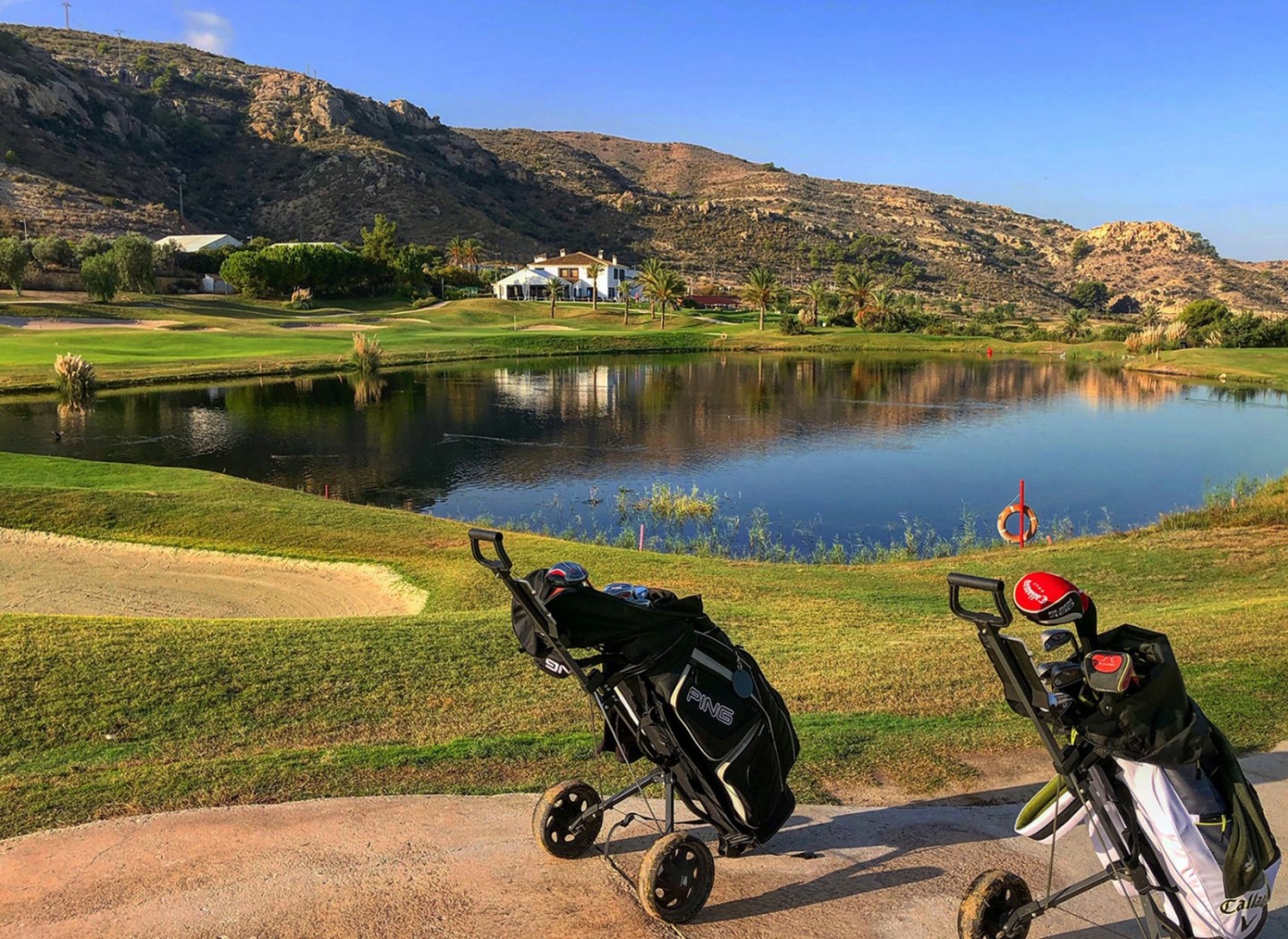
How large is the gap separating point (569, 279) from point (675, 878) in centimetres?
11659

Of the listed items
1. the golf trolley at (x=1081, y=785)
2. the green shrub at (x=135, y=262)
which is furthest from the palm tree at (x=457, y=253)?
the golf trolley at (x=1081, y=785)

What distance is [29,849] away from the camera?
5117mm

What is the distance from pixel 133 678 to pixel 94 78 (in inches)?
7021

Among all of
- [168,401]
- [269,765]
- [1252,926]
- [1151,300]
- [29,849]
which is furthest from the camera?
[1151,300]

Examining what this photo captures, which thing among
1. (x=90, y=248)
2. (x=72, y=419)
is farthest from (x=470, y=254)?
(x=72, y=419)

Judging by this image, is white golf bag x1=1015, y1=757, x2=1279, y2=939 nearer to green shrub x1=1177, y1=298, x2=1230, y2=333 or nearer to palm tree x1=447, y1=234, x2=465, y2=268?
green shrub x1=1177, y1=298, x2=1230, y2=333

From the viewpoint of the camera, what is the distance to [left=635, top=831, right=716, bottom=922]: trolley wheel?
14.6ft

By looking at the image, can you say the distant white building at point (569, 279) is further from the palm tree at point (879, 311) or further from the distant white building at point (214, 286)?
the palm tree at point (879, 311)

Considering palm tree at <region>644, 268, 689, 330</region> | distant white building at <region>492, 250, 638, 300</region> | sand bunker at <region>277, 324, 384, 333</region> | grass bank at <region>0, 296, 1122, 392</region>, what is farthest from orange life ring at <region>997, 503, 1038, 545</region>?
distant white building at <region>492, 250, 638, 300</region>

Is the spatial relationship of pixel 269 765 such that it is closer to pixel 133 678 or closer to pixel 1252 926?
pixel 133 678

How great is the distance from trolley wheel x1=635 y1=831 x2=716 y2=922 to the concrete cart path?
0.09 metres

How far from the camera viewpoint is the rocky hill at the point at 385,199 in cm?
12838

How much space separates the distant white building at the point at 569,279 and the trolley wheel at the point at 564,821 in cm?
10412

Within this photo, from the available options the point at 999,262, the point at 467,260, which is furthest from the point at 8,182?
the point at 999,262
